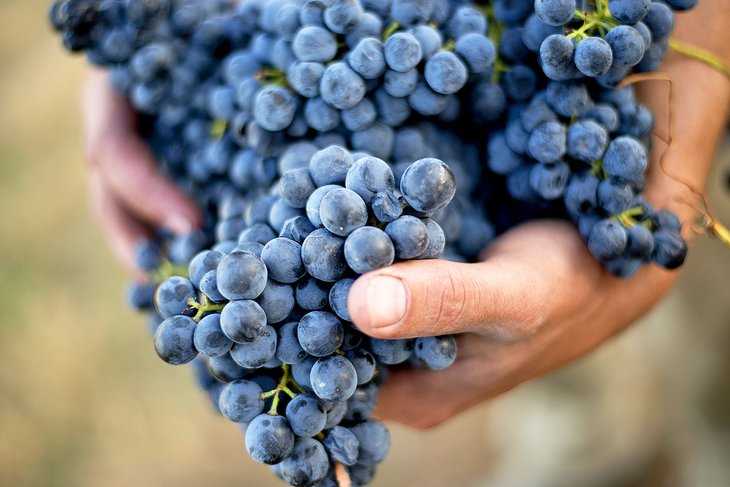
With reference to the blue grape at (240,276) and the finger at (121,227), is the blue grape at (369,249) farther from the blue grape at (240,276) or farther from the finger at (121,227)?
the finger at (121,227)

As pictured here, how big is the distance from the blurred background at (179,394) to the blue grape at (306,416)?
4.28 feet

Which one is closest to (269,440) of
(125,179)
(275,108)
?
(275,108)

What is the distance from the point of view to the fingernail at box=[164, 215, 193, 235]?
3.27 ft

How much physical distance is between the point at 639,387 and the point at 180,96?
1.55 m

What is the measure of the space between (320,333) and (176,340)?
0.14 m

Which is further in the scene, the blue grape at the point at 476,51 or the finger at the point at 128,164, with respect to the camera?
the finger at the point at 128,164

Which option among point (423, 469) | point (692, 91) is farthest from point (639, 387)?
point (692, 91)

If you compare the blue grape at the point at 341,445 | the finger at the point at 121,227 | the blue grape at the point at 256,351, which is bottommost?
the finger at the point at 121,227

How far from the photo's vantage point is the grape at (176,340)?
2.02 feet

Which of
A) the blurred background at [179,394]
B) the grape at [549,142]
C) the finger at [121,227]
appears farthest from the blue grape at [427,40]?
the blurred background at [179,394]

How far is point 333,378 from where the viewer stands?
610 millimetres

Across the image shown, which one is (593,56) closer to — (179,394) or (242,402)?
(242,402)

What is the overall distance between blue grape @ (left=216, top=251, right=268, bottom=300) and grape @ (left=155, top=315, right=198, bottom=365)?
0.20 feet

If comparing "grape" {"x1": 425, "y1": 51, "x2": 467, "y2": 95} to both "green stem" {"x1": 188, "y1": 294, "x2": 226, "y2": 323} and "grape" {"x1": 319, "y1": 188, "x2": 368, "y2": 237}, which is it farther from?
"green stem" {"x1": 188, "y1": 294, "x2": 226, "y2": 323}
